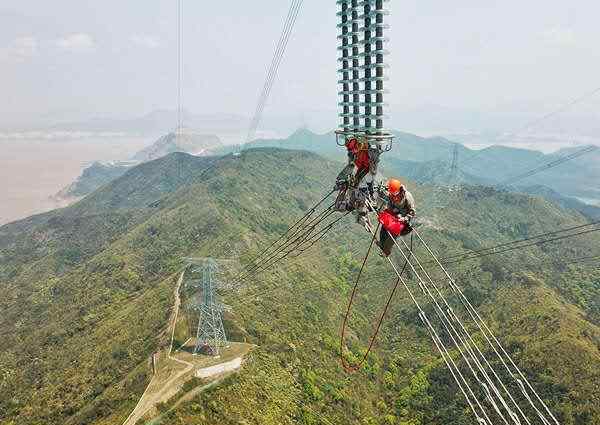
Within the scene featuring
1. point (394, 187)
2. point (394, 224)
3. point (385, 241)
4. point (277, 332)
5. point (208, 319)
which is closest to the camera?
point (394, 187)

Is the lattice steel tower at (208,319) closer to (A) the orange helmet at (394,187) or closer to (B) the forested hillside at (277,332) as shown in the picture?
(B) the forested hillside at (277,332)

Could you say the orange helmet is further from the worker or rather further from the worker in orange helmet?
the worker

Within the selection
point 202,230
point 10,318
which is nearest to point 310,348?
point 202,230

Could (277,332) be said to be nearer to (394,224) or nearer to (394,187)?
(394,224)

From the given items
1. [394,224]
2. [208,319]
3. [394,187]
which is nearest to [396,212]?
[394,224]

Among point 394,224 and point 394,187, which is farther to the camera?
point 394,224

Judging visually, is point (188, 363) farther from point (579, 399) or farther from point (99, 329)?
→ point (579, 399)

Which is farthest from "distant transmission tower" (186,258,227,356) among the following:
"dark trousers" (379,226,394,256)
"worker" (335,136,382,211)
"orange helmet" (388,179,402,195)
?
"orange helmet" (388,179,402,195)

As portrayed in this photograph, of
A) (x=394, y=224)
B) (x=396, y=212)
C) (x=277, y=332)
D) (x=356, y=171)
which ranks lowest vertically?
(x=277, y=332)
